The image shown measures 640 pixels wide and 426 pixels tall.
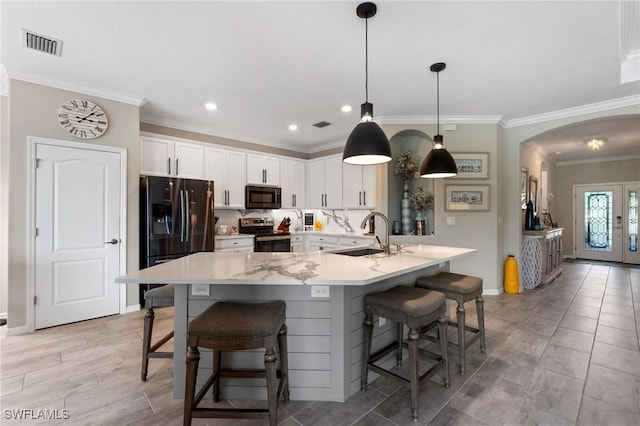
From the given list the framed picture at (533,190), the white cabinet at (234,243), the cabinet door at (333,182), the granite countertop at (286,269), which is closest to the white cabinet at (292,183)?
the cabinet door at (333,182)

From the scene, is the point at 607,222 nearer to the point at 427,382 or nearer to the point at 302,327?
the point at 427,382

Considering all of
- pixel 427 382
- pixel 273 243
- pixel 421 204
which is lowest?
pixel 427 382

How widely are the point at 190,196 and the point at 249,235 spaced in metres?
1.30

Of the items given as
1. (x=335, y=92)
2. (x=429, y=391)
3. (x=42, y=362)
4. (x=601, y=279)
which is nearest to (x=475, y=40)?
(x=335, y=92)

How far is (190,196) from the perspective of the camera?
3.97 meters

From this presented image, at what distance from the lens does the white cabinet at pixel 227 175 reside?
474 cm

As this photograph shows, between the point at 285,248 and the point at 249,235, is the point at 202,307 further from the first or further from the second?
the point at 285,248

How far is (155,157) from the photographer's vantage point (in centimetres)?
416

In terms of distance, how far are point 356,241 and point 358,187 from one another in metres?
0.98

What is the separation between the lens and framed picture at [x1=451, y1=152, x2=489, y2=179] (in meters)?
4.32

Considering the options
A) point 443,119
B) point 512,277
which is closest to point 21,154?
point 443,119

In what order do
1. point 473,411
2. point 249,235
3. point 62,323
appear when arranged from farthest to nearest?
point 249,235 < point 62,323 < point 473,411

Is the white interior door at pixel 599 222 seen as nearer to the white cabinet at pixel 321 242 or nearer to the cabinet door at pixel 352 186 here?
the cabinet door at pixel 352 186

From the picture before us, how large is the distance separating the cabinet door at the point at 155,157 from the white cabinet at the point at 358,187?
2905 mm
